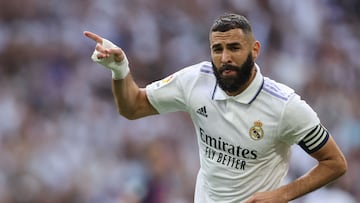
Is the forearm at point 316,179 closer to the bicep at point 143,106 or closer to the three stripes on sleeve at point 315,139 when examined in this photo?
the three stripes on sleeve at point 315,139

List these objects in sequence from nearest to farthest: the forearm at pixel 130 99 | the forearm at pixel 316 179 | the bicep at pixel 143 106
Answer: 1. the forearm at pixel 316 179
2. the forearm at pixel 130 99
3. the bicep at pixel 143 106

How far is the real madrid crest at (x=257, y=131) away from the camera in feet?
18.8

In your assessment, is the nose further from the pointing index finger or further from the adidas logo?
the pointing index finger

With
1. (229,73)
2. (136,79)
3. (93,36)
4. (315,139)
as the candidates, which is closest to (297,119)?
(315,139)

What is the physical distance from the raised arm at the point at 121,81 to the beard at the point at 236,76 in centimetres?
53

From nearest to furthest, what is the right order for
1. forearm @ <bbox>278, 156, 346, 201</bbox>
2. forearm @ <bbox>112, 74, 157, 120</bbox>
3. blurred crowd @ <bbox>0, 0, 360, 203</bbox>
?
forearm @ <bbox>278, 156, 346, 201</bbox>, forearm @ <bbox>112, 74, 157, 120</bbox>, blurred crowd @ <bbox>0, 0, 360, 203</bbox>

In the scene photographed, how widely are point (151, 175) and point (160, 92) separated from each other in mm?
3317

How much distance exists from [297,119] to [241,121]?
1.05 ft

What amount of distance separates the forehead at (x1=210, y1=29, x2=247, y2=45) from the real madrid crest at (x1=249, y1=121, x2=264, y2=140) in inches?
17.3

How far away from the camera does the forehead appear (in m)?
5.62

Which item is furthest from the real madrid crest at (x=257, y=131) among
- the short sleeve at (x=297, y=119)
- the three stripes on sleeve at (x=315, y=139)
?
the three stripes on sleeve at (x=315, y=139)

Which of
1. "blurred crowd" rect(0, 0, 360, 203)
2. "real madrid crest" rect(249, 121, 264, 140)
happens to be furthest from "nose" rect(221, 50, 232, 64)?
"blurred crowd" rect(0, 0, 360, 203)

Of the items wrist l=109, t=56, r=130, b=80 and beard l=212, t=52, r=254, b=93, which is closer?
beard l=212, t=52, r=254, b=93

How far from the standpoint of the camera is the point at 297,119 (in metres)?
5.62
